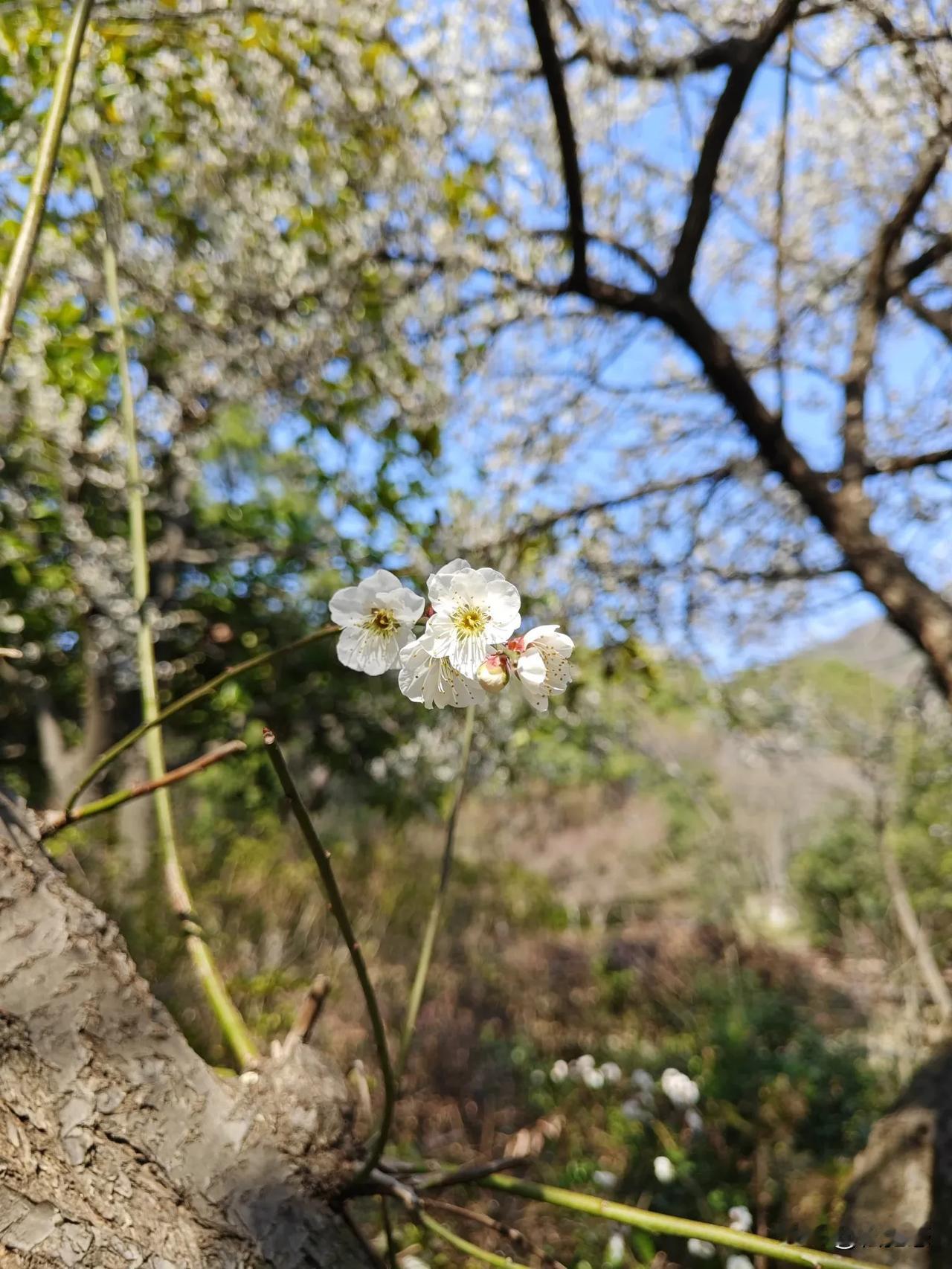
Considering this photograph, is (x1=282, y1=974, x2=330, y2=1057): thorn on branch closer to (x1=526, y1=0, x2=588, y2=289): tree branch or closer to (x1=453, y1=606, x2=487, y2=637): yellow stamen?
(x1=453, y1=606, x2=487, y2=637): yellow stamen

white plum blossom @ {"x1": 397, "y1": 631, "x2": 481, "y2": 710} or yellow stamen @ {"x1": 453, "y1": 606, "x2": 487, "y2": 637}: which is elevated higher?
yellow stamen @ {"x1": 453, "y1": 606, "x2": 487, "y2": 637}

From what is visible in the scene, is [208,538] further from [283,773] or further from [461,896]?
[461,896]

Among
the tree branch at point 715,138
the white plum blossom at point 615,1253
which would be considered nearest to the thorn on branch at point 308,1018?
the white plum blossom at point 615,1253

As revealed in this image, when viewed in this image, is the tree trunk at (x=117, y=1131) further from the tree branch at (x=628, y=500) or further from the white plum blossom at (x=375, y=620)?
the tree branch at (x=628, y=500)

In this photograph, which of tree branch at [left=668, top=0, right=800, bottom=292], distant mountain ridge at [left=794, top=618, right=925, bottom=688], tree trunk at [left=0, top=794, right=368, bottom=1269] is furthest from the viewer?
distant mountain ridge at [left=794, top=618, right=925, bottom=688]

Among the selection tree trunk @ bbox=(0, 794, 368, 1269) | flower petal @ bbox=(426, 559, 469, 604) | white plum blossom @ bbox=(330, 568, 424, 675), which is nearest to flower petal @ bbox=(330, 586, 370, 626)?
white plum blossom @ bbox=(330, 568, 424, 675)

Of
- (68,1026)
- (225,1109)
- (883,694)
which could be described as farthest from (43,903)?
(883,694)

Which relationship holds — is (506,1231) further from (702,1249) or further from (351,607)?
(702,1249)
